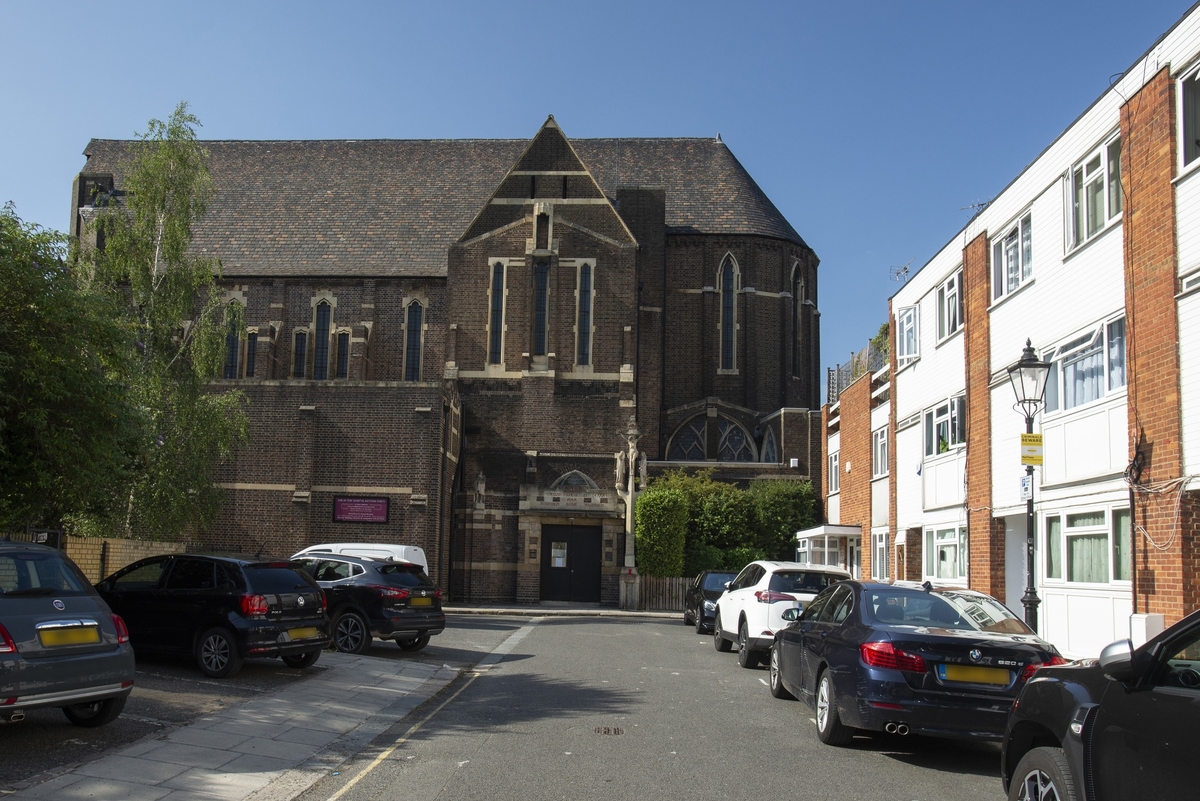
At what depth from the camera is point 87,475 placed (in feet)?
40.2

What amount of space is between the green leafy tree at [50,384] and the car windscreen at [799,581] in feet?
29.7

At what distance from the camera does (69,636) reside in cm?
823

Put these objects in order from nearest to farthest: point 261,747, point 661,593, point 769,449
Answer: point 261,747, point 661,593, point 769,449

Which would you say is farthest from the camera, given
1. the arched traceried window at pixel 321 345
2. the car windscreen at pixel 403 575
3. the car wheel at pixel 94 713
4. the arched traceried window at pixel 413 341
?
the arched traceried window at pixel 321 345

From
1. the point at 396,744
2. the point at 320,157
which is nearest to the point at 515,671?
the point at 396,744

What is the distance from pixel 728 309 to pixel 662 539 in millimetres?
14344

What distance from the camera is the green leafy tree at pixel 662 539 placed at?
34.1m

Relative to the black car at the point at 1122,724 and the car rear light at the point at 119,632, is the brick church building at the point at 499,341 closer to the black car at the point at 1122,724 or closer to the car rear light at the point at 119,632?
the car rear light at the point at 119,632

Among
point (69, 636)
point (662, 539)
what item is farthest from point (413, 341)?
point (69, 636)

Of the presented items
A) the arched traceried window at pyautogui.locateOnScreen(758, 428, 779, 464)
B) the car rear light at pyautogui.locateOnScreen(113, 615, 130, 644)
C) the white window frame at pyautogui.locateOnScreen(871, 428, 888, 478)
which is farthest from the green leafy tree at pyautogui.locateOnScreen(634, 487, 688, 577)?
the car rear light at pyautogui.locateOnScreen(113, 615, 130, 644)

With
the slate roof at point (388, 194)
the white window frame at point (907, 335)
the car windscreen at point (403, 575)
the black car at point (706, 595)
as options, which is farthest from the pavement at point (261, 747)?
the slate roof at point (388, 194)

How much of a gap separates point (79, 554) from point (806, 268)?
35.0 metres

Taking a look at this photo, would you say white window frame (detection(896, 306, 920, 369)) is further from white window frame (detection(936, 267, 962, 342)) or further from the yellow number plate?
the yellow number plate

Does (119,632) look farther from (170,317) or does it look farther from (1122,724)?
(170,317)
